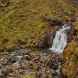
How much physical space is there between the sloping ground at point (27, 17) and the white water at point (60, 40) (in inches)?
46.6

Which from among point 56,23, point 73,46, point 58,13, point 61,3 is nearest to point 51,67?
point 73,46

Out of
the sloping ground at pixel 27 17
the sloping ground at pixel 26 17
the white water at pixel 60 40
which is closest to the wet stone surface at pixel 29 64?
the white water at pixel 60 40

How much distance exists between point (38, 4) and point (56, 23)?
493cm

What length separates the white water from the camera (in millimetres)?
19469

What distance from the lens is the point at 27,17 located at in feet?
78.8

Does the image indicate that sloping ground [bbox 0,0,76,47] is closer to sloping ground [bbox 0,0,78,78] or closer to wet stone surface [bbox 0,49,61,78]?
sloping ground [bbox 0,0,78,78]

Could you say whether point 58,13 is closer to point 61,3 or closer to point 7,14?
point 61,3

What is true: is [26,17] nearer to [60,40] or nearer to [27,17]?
[27,17]

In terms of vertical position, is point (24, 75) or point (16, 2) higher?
point (16, 2)

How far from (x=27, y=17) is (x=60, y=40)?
4903mm

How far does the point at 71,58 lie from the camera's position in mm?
12258

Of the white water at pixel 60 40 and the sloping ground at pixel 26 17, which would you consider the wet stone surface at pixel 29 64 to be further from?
the sloping ground at pixel 26 17

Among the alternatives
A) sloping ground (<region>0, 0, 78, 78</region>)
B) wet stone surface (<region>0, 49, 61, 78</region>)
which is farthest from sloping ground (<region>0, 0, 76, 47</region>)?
wet stone surface (<region>0, 49, 61, 78</region>)

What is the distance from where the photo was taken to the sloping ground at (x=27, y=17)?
20859mm
